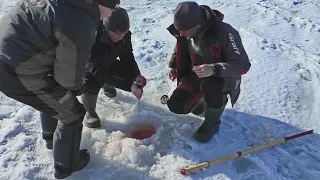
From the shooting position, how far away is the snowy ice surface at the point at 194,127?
3.24 meters

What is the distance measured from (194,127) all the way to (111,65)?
3.47 feet

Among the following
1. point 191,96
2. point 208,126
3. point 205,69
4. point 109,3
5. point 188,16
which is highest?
Result: point 109,3

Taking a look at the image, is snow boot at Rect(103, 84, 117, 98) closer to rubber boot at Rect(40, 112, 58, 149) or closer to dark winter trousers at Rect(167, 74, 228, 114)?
dark winter trousers at Rect(167, 74, 228, 114)

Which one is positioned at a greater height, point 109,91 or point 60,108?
point 60,108

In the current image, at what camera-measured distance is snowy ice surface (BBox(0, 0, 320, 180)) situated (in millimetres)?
3242

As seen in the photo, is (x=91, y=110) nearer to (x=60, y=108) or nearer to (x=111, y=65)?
(x=111, y=65)

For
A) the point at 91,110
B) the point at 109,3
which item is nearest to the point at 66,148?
the point at 91,110

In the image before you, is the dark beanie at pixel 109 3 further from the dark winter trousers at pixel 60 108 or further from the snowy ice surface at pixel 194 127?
the snowy ice surface at pixel 194 127

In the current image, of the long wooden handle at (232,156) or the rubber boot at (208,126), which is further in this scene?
the rubber boot at (208,126)

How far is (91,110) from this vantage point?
3.66 metres

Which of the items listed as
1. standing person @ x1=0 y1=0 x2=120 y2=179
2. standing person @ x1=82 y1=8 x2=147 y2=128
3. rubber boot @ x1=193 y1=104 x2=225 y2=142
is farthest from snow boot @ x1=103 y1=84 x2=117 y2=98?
standing person @ x1=0 y1=0 x2=120 y2=179

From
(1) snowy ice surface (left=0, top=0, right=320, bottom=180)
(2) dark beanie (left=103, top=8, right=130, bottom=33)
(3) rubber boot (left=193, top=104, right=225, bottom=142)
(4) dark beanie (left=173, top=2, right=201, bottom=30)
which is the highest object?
(4) dark beanie (left=173, top=2, right=201, bottom=30)

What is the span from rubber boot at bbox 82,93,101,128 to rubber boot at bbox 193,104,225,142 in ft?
3.24

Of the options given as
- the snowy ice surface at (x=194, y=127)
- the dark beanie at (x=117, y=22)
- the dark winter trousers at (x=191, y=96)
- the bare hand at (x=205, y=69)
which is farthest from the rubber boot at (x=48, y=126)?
the bare hand at (x=205, y=69)
